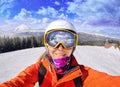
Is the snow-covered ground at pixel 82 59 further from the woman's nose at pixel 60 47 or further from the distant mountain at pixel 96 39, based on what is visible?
the woman's nose at pixel 60 47

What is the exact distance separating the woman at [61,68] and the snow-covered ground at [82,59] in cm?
277

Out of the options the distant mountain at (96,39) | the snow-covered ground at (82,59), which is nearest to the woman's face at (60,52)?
the snow-covered ground at (82,59)

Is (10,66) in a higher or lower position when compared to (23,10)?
lower

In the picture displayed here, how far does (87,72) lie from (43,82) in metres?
0.24

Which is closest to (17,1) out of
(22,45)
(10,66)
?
(22,45)

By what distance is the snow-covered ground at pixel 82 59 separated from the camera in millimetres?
5324

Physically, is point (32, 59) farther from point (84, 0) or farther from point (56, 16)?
point (84, 0)

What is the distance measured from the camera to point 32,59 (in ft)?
18.7

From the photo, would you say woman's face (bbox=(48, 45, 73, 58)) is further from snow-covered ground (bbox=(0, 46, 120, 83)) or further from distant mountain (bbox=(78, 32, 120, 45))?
distant mountain (bbox=(78, 32, 120, 45))

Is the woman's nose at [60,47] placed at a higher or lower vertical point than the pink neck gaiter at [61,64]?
higher

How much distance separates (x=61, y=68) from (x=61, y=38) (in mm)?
163

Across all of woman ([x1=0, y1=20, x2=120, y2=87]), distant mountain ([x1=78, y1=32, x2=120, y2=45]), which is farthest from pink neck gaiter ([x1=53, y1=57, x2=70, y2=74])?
distant mountain ([x1=78, y1=32, x2=120, y2=45])

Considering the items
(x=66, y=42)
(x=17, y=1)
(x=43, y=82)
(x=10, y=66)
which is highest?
(x=17, y=1)

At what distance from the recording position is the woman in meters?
1.84
